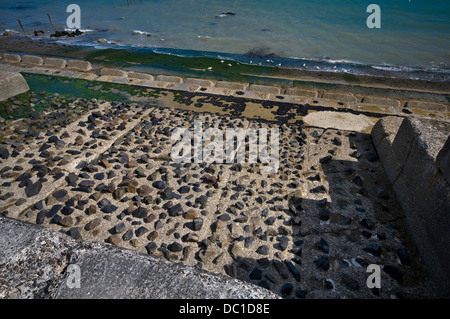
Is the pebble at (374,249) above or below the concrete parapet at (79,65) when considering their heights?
below

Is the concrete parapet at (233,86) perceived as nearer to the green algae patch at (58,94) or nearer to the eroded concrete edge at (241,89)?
the eroded concrete edge at (241,89)

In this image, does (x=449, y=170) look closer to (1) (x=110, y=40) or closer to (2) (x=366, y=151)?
(2) (x=366, y=151)

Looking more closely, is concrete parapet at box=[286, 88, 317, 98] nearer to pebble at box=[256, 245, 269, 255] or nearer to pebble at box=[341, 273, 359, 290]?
pebble at box=[256, 245, 269, 255]
